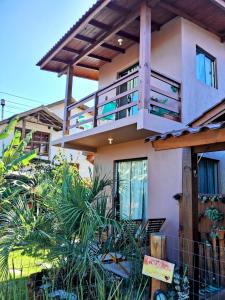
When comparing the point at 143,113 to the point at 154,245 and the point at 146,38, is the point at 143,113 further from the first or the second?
the point at 154,245

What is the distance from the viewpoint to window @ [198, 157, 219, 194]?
8.88 meters

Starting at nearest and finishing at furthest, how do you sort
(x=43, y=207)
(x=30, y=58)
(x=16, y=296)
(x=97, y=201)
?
1. (x=16, y=296)
2. (x=97, y=201)
3. (x=43, y=207)
4. (x=30, y=58)

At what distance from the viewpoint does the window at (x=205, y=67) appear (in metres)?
9.67

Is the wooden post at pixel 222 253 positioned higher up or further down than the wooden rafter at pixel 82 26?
further down

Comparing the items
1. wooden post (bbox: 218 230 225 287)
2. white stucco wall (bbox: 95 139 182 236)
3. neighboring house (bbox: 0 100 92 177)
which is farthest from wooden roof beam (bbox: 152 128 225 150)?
neighboring house (bbox: 0 100 92 177)

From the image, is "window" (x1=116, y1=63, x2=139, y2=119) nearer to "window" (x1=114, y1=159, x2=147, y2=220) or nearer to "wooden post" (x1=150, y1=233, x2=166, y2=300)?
"window" (x1=114, y1=159, x2=147, y2=220)

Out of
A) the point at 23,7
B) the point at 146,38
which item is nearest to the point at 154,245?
the point at 146,38

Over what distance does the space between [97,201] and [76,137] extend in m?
5.57

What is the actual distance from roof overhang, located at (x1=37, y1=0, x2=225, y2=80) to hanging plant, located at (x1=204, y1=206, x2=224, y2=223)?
579 cm

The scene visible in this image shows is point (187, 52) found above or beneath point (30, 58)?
beneath

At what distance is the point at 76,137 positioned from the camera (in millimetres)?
10297

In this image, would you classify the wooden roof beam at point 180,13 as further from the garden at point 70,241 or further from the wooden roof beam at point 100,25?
the garden at point 70,241

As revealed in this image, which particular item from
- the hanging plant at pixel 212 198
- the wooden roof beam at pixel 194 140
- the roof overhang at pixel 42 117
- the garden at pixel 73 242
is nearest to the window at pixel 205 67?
the hanging plant at pixel 212 198

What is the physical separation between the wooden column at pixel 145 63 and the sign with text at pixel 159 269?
4.80 metres
